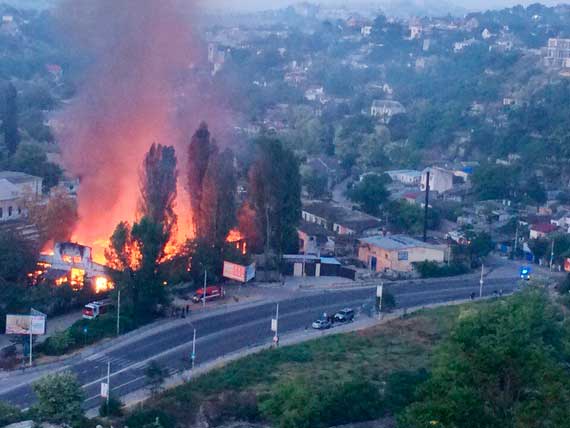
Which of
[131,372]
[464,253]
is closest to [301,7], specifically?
[464,253]

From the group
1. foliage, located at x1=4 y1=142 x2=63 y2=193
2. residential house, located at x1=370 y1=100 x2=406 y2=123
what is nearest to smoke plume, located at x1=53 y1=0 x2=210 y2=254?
foliage, located at x1=4 y1=142 x2=63 y2=193

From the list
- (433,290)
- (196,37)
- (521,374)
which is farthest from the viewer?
(196,37)

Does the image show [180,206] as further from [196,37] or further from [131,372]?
[196,37]

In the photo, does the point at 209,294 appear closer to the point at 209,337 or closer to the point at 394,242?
the point at 209,337

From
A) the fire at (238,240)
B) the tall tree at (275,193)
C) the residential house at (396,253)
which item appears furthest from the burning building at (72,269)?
the residential house at (396,253)

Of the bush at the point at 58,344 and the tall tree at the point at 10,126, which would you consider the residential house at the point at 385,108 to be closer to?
the tall tree at the point at 10,126

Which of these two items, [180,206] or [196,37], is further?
[196,37]

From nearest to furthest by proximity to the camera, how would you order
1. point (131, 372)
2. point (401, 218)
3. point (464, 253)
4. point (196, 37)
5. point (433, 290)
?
point (131, 372) → point (433, 290) → point (464, 253) → point (401, 218) → point (196, 37)
